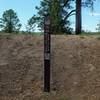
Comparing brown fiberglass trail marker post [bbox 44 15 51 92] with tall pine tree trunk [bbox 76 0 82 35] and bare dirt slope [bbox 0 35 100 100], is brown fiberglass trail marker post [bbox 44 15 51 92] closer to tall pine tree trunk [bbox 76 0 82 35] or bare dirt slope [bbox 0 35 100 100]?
bare dirt slope [bbox 0 35 100 100]

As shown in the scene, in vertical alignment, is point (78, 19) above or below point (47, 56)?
above

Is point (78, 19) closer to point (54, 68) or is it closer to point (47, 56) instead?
point (54, 68)

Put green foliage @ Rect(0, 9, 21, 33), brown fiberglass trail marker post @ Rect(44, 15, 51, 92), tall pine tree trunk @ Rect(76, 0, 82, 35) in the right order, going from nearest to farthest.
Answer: brown fiberglass trail marker post @ Rect(44, 15, 51, 92), tall pine tree trunk @ Rect(76, 0, 82, 35), green foliage @ Rect(0, 9, 21, 33)

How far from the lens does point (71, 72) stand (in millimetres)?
13844

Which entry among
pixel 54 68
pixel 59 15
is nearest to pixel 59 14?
pixel 59 15

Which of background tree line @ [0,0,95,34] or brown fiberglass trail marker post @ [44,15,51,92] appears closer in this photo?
brown fiberglass trail marker post @ [44,15,51,92]

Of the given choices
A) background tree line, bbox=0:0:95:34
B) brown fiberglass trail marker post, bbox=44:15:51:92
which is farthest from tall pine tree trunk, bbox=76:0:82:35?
brown fiberglass trail marker post, bbox=44:15:51:92

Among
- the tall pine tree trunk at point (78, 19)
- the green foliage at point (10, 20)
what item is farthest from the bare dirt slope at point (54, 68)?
the green foliage at point (10, 20)

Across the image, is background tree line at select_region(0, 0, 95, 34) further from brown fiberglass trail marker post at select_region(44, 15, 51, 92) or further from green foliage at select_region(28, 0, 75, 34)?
brown fiberglass trail marker post at select_region(44, 15, 51, 92)

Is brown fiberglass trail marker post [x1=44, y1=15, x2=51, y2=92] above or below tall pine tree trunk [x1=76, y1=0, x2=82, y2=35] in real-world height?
below

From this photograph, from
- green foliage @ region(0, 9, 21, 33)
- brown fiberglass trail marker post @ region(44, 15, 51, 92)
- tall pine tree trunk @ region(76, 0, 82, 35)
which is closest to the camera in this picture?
brown fiberglass trail marker post @ region(44, 15, 51, 92)

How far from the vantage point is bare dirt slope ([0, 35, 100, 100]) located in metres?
12.7

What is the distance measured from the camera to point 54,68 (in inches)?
553

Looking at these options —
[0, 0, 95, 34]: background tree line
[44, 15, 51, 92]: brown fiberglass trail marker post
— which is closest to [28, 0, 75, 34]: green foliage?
[0, 0, 95, 34]: background tree line
